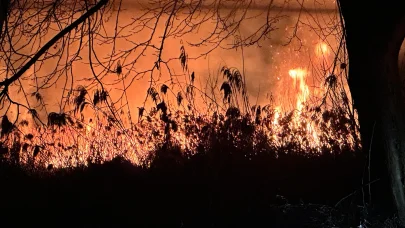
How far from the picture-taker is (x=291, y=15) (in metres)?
7.74

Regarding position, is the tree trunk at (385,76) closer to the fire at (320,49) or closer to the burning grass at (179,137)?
the burning grass at (179,137)

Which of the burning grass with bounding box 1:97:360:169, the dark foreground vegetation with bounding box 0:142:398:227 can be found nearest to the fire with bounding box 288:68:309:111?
the burning grass with bounding box 1:97:360:169

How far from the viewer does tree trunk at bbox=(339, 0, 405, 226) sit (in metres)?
3.72

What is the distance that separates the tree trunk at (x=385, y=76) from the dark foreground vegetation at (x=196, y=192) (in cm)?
49

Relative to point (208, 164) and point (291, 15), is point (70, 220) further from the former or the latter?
point (291, 15)

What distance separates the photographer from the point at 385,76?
379cm

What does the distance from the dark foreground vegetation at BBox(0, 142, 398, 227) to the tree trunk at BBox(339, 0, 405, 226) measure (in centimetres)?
49

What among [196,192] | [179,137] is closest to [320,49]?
[179,137]

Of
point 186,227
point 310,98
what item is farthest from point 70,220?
point 310,98

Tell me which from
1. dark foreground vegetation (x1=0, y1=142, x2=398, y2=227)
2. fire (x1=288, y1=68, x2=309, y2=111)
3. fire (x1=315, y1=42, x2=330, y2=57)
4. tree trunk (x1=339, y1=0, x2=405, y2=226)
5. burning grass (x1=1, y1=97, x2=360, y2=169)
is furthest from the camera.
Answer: fire (x1=315, y1=42, x2=330, y2=57)

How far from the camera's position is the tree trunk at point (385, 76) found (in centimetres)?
372

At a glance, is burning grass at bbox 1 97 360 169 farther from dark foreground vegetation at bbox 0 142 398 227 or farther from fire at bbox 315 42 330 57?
fire at bbox 315 42 330 57

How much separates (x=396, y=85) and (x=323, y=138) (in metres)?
2.00

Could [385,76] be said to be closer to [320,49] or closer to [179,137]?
[179,137]
